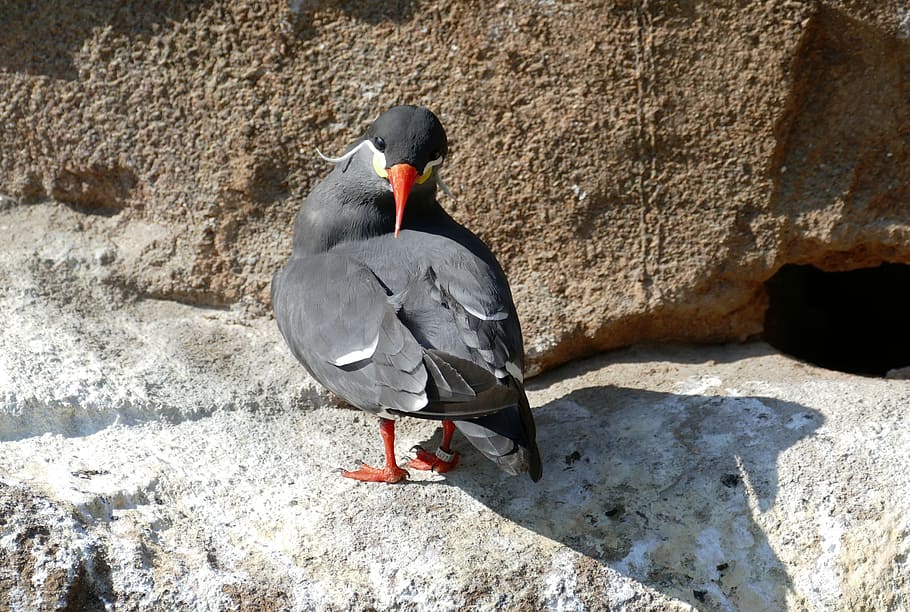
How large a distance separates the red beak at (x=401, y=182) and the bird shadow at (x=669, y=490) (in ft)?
3.06

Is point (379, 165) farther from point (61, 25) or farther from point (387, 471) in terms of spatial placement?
point (61, 25)

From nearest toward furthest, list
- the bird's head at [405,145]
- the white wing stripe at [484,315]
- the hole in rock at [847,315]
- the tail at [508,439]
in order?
the tail at [508,439] < the white wing stripe at [484,315] < the bird's head at [405,145] < the hole in rock at [847,315]

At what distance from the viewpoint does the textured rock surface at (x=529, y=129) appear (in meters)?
3.77

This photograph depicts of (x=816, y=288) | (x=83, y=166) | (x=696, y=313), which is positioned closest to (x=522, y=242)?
(x=696, y=313)

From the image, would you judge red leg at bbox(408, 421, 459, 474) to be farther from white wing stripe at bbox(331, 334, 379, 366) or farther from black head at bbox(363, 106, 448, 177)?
black head at bbox(363, 106, 448, 177)

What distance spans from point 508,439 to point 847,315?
3.37 meters

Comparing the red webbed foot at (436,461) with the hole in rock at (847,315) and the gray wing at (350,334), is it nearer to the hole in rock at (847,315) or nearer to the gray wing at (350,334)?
the gray wing at (350,334)

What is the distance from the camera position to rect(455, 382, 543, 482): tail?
2.92m

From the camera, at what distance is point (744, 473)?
326 centimetres

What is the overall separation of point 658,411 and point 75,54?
264 cm

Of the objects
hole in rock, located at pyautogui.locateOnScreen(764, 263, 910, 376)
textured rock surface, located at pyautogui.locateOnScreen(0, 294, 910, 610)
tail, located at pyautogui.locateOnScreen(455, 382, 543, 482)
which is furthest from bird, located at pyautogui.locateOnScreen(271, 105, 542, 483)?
hole in rock, located at pyautogui.locateOnScreen(764, 263, 910, 376)

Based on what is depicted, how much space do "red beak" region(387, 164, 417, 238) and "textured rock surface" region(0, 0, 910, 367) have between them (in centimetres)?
73

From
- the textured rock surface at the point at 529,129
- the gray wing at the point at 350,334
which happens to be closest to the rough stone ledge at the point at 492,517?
the gray wing at the point at 350,334

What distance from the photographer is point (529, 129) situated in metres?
3.88
